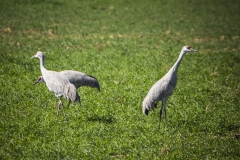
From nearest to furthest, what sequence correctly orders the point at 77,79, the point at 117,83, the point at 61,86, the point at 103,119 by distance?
the point at 61,86 → the point at 103,119 → the point at 77,79 → the point at 117,83

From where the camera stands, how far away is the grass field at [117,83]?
23.6 feet

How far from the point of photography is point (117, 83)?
1120cm

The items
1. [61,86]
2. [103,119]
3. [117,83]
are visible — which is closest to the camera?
[61,86]

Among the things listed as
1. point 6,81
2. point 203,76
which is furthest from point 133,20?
point 6,81

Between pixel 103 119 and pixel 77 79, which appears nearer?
pixel 103 119

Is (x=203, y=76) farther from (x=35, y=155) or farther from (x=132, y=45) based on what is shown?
(x=35, y=155)

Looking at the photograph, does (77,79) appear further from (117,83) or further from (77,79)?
(117,83)

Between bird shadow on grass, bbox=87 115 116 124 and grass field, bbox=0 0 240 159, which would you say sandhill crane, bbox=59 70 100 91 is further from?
bird shadow on grass, bbox=87 115 116 124

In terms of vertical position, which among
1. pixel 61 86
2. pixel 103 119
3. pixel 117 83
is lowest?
pixel 103 119

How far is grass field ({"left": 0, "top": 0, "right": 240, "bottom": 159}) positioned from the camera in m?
7.18

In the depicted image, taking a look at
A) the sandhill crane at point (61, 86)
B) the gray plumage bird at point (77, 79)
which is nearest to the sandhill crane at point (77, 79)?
the gray plumage bird at point (77, 79)

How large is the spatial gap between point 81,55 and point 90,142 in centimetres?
709

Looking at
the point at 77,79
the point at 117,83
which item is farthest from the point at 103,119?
the point at 117,83

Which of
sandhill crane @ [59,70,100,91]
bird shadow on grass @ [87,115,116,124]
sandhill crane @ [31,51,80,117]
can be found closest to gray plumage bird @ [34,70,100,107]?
sandhill crane @ [59,70,100,91]
